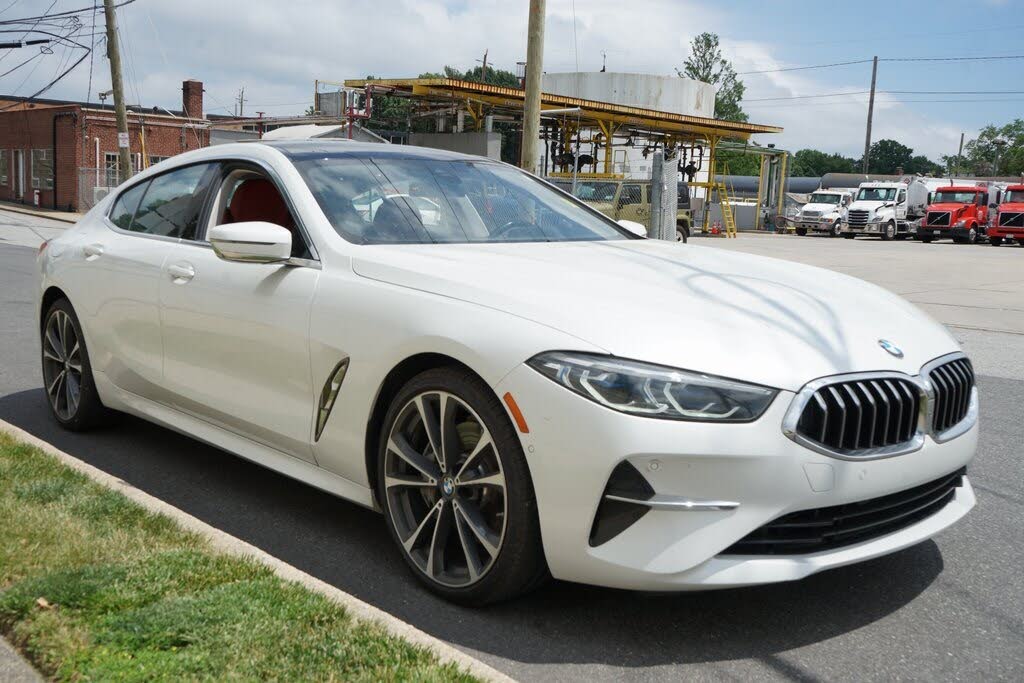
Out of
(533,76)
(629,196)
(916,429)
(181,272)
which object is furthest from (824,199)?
Result: (916,429)

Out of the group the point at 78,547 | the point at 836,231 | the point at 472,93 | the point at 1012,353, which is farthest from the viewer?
the point at 836,231

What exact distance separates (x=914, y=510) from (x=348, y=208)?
2375 mm

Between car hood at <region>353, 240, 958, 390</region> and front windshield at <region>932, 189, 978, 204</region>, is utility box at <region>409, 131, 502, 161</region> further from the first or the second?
car hood at <region>353, 240, 958, 390</region>

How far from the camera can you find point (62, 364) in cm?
558

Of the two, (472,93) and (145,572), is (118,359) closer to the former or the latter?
(145,572)

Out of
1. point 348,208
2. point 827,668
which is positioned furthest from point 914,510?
point 348,208

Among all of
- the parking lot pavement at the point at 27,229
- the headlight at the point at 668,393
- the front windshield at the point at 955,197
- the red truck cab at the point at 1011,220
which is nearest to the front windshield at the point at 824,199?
the front windshield at the point at 955,197

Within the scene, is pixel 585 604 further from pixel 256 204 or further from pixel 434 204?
pixel 256 204

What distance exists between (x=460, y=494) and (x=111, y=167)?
43551mm

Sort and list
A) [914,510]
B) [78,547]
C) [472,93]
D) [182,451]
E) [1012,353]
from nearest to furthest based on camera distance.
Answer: [914,510] → [78,547] → [182,451] → [1012,353] → [472,93]

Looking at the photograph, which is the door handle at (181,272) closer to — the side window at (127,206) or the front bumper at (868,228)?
the side window at (127,206)

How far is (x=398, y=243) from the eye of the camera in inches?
155

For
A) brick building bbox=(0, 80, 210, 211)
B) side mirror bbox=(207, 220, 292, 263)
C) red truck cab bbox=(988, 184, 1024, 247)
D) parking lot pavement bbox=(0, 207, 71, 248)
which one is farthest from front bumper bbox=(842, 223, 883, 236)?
side mirror bbox=(207, 220, 292, 263)

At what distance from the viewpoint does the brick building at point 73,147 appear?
136 feet
